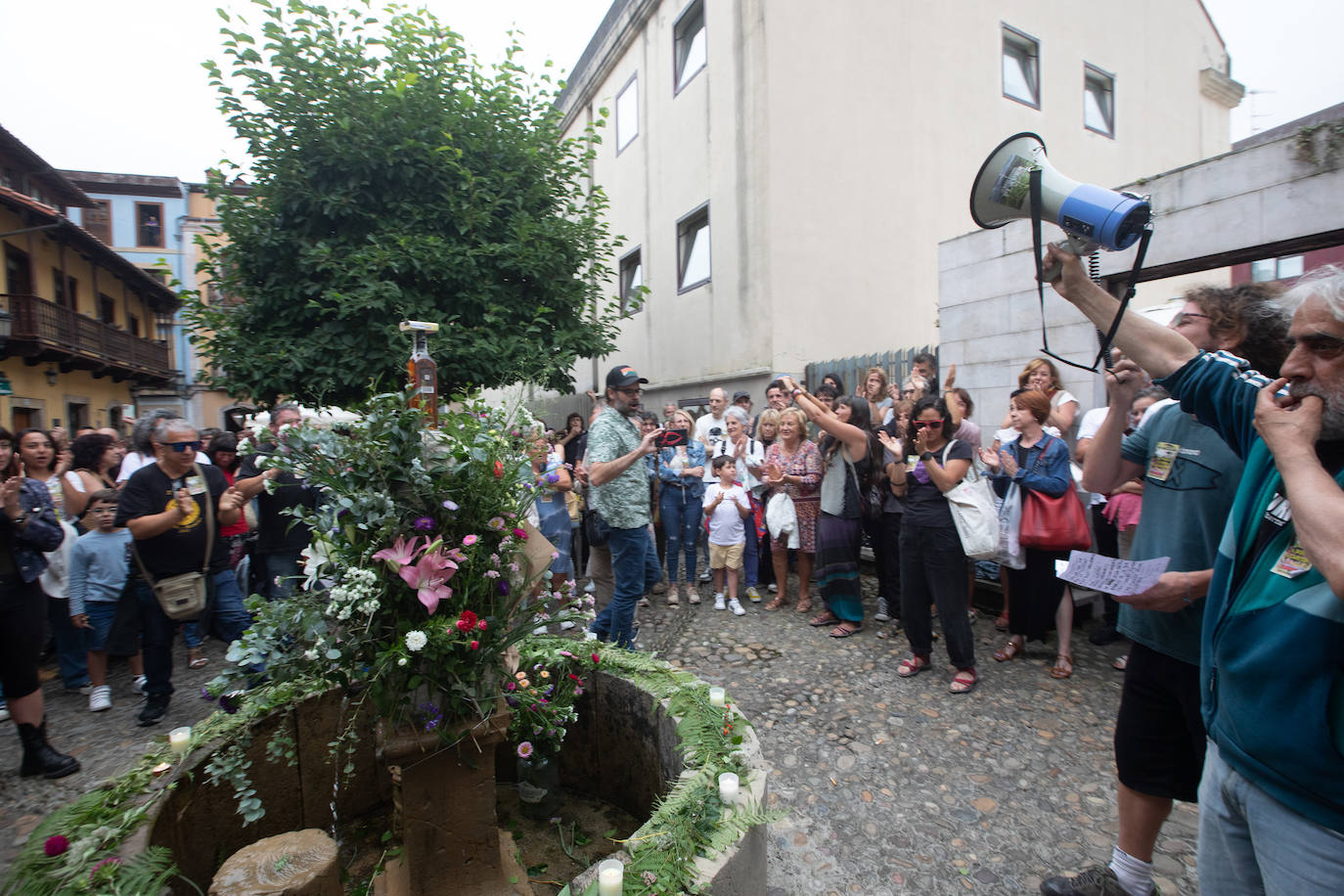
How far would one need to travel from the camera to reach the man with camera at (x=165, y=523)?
4.34 m

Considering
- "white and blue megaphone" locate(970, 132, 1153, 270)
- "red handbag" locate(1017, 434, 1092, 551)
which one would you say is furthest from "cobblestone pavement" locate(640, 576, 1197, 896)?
"white and blue megaphone" locate(970, 132, 1153, 270)

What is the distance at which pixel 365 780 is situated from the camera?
326 cm

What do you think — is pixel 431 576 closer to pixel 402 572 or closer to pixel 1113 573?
pixel 402 572

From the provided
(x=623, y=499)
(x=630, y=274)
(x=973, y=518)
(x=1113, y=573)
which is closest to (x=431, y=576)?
(x=1113, y=573)

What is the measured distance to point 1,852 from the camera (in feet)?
9.38

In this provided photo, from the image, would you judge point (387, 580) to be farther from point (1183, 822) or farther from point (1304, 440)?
point (1183, 822)

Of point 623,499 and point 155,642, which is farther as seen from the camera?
point 623,499

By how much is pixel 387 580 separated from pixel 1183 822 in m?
3.63

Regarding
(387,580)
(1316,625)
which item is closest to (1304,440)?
(1316,625)

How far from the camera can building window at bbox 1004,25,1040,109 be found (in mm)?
12352

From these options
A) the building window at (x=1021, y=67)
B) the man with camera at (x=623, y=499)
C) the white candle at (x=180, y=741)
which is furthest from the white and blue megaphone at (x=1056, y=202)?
the building window at (x=1021, y=67)

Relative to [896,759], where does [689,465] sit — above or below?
above

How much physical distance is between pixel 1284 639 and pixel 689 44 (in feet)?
44.8

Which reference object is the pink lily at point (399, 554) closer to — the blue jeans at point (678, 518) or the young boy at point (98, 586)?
the young boy at point (98, 586)
